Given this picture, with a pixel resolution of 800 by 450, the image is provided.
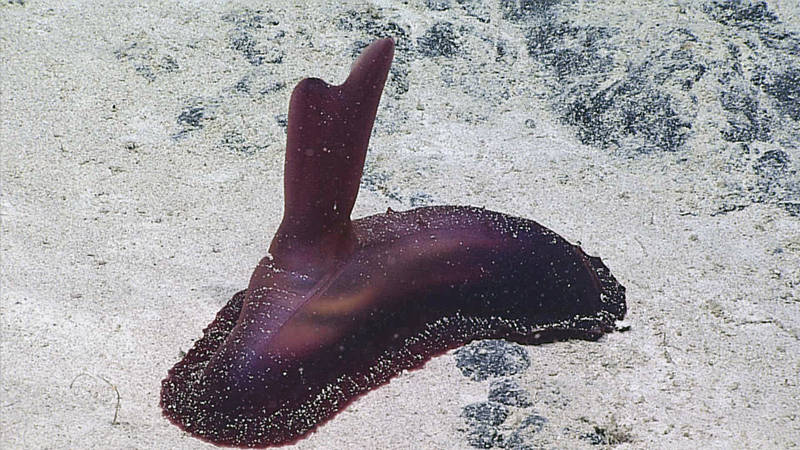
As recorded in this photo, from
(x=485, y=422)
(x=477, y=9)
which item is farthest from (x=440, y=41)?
(x=485, y=422)

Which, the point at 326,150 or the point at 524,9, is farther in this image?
the point at 524,9

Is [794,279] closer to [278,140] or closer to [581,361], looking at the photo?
[581,361]

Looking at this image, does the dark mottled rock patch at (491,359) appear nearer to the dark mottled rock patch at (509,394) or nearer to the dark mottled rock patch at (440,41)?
the dark mottled rock patch at (509,394)

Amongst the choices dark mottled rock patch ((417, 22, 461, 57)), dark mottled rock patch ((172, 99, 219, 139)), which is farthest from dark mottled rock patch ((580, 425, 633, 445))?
dark mottled rock patch ((417, 22, 461, 57))

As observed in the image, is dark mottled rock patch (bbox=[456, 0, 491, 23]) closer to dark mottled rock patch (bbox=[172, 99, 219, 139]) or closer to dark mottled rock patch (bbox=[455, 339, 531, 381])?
dark mottled rock patch (bbox=[172, 99, 219, 139])

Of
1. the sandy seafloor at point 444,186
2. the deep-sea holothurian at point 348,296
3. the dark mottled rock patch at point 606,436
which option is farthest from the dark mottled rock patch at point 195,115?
the dark mottled rock patch at point 606,436

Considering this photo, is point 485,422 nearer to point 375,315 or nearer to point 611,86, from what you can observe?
point 375,315
